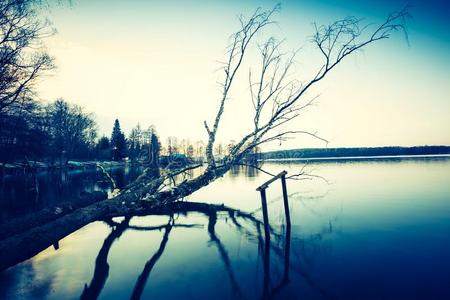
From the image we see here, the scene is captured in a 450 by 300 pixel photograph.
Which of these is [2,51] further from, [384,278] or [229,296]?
[384,278]

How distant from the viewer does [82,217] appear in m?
6.97

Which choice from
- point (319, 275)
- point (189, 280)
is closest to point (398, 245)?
point (319, 275)

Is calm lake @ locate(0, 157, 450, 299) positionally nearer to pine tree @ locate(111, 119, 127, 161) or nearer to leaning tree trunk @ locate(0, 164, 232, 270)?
leaning tree trunk @ locate(0, 164, 232, 270)

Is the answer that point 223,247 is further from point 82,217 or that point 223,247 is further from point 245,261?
point 82,217

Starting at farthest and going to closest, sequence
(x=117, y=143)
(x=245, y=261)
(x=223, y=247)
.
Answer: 1. (x=117, y=143)
2. (x=223, y=247)
3. (x=245, y=261)

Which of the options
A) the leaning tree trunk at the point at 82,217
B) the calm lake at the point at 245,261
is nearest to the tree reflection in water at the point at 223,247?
the calm lake at the point at 245,261

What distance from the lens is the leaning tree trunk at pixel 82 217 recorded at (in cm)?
493

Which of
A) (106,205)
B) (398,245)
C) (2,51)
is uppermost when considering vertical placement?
(2,51)

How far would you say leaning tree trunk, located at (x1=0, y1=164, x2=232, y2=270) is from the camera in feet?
16.2

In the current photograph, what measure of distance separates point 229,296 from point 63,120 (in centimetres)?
6755

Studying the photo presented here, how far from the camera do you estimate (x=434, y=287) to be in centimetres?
541

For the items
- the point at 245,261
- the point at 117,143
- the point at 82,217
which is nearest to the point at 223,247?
the point at 245,261

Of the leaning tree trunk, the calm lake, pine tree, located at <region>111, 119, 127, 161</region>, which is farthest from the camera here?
pine tree, located at <region>111, 119, 127, 161</region>

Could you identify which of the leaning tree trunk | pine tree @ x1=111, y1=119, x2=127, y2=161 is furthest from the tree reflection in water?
pine tree @ x1=111, y1=119, x2=127, y2=161
